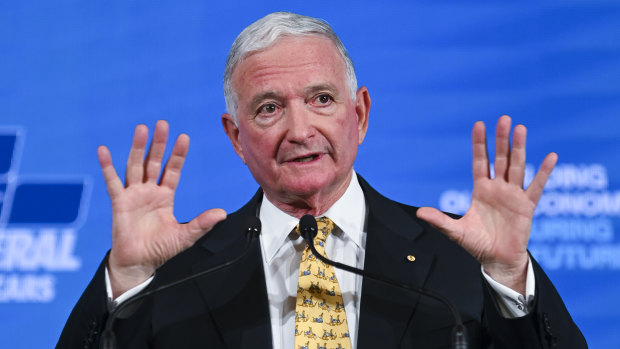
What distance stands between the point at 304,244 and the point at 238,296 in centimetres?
21

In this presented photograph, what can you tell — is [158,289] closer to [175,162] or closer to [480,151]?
[175,162]

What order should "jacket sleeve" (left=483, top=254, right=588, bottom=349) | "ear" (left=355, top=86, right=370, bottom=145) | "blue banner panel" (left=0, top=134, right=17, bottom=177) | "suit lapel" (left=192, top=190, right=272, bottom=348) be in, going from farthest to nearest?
"blue banner panel" (left=0, top=134, right=17, bottom=177) → "ear" (left=355, top=86, right=370, bottom=145) → "suit lapel" (left=192, top=190, right=272, bottom=348) → "jacket sleeve" (left=483, top=254, right=588, bottom=349)

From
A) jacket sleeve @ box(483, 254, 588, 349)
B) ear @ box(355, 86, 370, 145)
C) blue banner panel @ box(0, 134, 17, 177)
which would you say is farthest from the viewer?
blue banner panel @ box(0, 134, 17, 177)

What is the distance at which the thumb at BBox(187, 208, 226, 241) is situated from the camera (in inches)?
63.4

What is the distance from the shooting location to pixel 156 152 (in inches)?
65.7

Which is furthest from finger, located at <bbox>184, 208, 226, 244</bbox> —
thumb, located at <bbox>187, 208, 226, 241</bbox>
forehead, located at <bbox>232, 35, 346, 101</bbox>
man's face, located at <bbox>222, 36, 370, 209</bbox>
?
forehead, located at <bbox>232, 35, 346, 101</bbox>

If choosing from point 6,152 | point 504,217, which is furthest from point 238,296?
point 6,152

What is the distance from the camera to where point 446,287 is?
71.8 inches

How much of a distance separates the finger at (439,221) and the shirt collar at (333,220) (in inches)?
13.9

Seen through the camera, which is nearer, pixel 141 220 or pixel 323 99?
pixel 141 220

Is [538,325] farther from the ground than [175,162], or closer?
closer

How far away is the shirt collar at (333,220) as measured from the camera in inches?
75.9

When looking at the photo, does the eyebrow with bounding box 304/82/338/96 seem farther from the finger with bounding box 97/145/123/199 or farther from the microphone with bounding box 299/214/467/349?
the finger with bounding box 97/145/123/199

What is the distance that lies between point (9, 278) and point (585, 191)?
6.19ft
